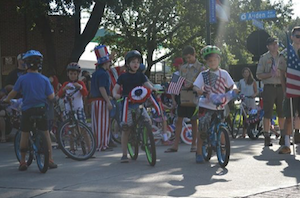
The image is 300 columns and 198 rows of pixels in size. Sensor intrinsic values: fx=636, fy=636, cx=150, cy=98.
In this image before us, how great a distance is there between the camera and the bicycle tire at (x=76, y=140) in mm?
9891

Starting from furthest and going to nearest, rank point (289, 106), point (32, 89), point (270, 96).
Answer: point (270, 96) → point (289, 106) → point (32, 89)

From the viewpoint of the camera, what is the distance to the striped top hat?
11.3m

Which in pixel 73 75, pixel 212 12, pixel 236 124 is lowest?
pixel 236 124

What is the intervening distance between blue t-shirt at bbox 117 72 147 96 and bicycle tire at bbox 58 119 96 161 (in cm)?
95

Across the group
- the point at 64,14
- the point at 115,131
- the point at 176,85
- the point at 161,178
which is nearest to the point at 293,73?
the point at 176,85

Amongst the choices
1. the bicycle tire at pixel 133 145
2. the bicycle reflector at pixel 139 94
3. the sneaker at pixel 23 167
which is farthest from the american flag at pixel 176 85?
the sneaker at pixel 23 167

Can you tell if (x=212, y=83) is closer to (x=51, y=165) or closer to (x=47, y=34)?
(x=51, y=165)

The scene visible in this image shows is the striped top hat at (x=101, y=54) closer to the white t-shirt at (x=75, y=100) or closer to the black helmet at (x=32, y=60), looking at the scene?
the white t-shirt at (x=75, y=100)

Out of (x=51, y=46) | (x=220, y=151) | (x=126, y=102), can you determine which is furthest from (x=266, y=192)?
(x=51, y=46)

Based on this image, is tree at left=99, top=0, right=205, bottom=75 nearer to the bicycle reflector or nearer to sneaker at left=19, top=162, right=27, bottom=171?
the bicycle reflector

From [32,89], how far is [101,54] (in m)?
3.03

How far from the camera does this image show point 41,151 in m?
8.59

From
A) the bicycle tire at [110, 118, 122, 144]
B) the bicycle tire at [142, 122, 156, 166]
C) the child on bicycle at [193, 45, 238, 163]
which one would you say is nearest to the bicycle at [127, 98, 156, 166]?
the bicycle tire at [142, 122, 156, 166]

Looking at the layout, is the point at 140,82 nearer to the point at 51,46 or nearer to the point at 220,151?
the point at 220,151
